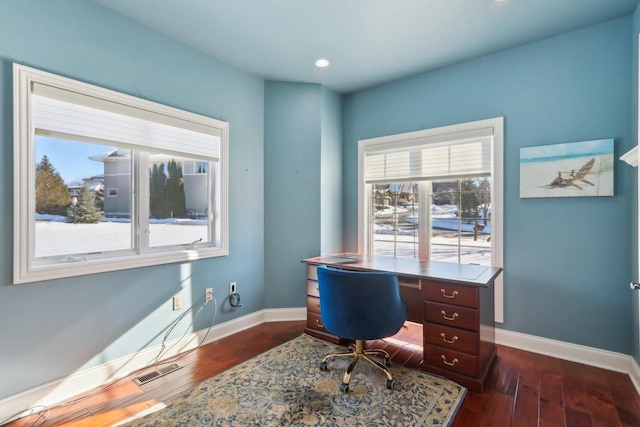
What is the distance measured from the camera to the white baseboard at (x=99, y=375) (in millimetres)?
1832

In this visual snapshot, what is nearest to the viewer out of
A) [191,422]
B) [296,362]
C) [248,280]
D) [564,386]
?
[191,422]

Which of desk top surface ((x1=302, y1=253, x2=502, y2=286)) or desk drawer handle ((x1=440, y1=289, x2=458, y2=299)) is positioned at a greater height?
desk top surface ((x1=302, y1=253, x2=502, y2=286))

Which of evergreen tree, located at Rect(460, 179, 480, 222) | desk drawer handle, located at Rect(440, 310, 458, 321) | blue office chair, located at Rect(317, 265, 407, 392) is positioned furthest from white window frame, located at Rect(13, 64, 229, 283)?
evergreen tree, located at Rect(460, 179, 480, 222)

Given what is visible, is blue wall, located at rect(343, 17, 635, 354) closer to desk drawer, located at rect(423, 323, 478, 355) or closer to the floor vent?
desk drawer, located at rect(423, 323, 478, 355)

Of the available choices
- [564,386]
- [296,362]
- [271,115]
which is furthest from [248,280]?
[564,386]

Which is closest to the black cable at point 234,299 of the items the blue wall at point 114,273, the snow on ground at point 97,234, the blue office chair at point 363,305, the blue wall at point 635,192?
the blue wall at point 114,273

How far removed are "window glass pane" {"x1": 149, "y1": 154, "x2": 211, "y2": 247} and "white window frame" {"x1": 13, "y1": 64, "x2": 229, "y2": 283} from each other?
71 mm

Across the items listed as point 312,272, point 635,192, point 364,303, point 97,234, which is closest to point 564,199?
point 635,192

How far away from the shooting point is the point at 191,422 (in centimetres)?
176

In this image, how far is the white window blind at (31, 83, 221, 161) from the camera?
1975 millimetres

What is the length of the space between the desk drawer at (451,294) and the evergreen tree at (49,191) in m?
2.69

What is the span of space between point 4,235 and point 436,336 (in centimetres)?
288

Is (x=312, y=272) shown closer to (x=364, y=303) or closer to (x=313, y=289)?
(x=313, y=289)

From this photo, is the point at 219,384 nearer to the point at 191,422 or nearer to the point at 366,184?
the point at 191,422
